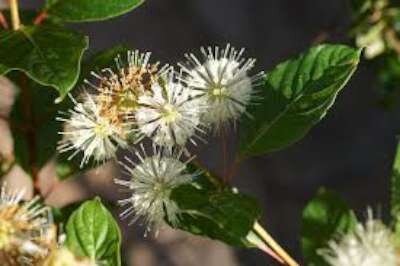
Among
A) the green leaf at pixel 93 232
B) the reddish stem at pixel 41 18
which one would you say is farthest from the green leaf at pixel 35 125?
the green leaf at pixel 93 232

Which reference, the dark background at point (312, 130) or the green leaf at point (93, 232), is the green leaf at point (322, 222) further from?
the dark background at point (312, 130)

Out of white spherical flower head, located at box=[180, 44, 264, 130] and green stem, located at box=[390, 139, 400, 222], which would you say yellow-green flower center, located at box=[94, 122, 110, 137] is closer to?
white spherical flower head, located at box=[180, 44, 264, 130]

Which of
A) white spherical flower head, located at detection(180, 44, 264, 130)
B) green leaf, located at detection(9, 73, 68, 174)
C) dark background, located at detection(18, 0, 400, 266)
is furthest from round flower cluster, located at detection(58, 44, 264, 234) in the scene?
dark background, located at detection(18, 0, 400, 266)

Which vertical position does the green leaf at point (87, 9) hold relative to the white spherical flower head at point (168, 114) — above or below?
above

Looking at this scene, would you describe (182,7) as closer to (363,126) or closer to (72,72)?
(363,126)

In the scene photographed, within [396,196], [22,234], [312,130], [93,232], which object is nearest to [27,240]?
[22,234]
